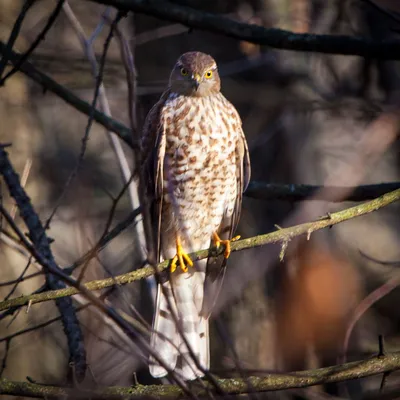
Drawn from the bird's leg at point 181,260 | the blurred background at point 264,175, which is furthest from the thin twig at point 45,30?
the blurred background at point 264,175

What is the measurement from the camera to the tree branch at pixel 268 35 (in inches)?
162

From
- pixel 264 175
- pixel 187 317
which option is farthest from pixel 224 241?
pixel 264 175

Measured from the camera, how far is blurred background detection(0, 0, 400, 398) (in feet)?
20.1

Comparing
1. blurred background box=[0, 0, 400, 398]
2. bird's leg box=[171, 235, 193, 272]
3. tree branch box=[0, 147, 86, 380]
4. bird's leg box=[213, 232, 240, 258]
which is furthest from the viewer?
blurred background box=[0, 0, 400, 398]

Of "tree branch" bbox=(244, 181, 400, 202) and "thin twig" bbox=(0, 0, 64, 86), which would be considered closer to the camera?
"thin twig" bbox=(0, 0, 64, 86)

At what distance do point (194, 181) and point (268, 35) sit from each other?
96 centimetres

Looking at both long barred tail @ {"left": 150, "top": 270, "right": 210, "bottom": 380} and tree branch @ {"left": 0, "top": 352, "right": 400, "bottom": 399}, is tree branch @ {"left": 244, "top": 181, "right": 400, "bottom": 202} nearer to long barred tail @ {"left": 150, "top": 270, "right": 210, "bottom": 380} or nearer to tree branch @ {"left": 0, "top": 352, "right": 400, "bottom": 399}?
long barred tail @ {"left": 150, "top": 270, "right": 210, "bottom": 380}

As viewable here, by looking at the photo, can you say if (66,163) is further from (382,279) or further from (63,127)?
(382,279)

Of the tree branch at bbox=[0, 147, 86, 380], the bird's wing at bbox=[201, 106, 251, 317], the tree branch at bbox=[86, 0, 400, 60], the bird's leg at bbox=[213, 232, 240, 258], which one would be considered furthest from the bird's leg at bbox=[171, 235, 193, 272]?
the tree branch at bbox=[86, 0, 400, 60]

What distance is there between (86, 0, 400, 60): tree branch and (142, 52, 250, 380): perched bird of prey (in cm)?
47

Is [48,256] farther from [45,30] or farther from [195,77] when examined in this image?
[195,77]

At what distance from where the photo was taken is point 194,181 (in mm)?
4527

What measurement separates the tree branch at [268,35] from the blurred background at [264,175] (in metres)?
1.11

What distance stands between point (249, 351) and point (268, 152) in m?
1.72
